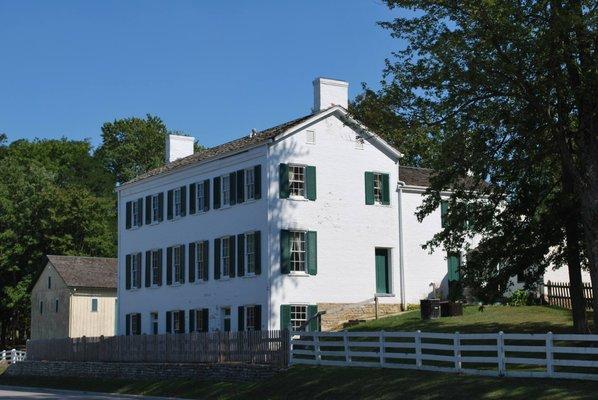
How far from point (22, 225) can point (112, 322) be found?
45.1 feet

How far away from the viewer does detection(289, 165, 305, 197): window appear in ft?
124

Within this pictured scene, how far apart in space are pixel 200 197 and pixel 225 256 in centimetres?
372

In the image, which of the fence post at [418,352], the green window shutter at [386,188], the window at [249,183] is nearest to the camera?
the fence post at [418,352]

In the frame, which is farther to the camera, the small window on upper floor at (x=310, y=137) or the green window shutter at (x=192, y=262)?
the green window shutter at (x=192, y=262)

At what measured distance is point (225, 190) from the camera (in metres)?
40.2

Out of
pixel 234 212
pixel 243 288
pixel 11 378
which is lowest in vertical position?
pixel 11 378

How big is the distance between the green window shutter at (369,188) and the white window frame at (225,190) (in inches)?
236

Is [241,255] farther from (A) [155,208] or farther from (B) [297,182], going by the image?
(A) [155,208]

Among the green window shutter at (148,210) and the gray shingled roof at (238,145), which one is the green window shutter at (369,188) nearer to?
the gray shingled roof at (238,145)

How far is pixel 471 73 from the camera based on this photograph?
24.0 meters

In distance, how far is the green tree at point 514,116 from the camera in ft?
76.7

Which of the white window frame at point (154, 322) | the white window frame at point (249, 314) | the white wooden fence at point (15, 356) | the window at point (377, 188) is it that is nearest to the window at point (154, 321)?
the white window frame at point (154, 322)

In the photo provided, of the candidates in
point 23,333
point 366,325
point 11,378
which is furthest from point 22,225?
point 366,325

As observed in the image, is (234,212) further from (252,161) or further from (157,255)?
(157,255)
